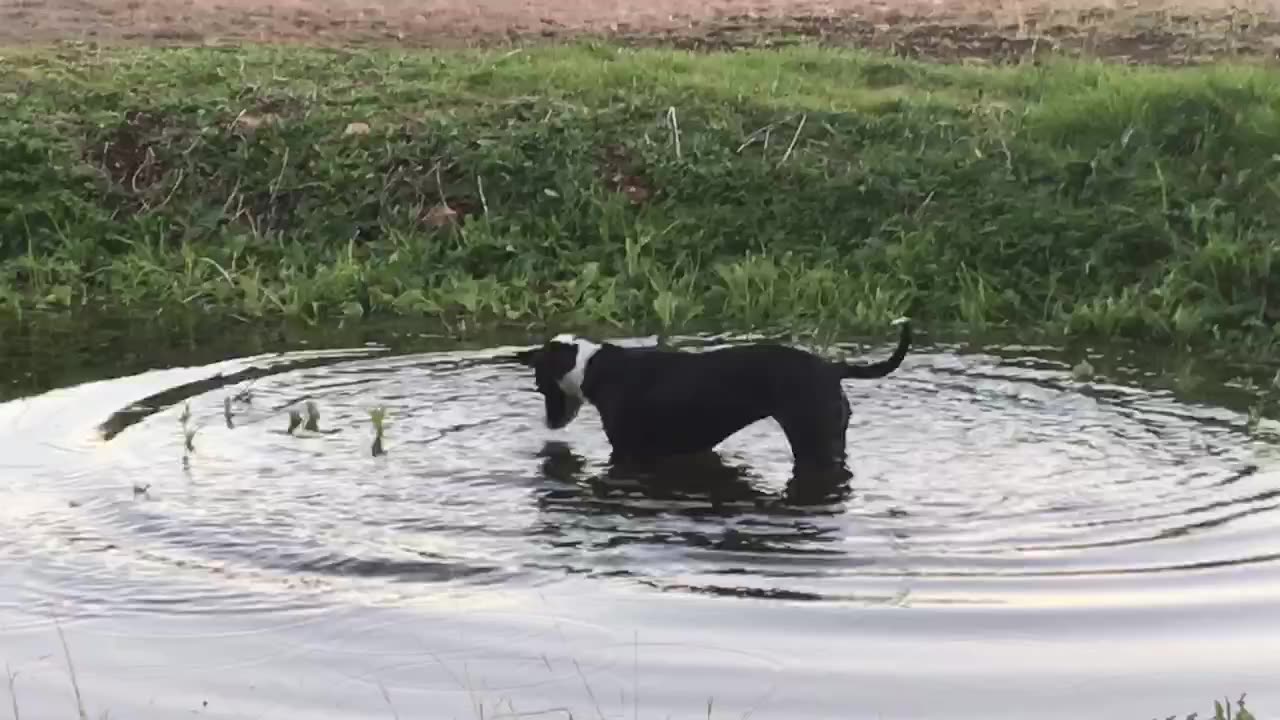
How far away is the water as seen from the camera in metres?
4.68

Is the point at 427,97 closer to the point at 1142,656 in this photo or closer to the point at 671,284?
the point at 671,284

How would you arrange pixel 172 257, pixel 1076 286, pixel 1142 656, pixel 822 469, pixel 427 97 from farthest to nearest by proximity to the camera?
pixel 427 97, pixel 172 257, pixel 1076 286, pixel 822 469, pixel 1142 656

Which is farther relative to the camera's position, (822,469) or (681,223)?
(681,223)

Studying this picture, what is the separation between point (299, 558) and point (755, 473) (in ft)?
6.73

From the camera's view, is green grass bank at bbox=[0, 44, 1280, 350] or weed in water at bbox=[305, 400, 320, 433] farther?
green grass bank at bbox=[0, 44, 1280, 350]

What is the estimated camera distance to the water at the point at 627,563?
184 inches

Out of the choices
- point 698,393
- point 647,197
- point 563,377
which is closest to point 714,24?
point 647,197

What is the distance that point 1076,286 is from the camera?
405 inches

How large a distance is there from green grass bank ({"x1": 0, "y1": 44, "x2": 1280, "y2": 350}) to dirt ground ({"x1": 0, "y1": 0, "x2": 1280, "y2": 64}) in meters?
2.12

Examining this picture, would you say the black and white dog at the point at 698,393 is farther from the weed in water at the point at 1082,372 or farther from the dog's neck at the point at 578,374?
the weed in water at the point at 1082,372

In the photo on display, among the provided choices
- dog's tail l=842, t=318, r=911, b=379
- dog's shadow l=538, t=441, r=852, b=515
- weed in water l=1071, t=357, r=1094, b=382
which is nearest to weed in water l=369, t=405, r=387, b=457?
dog's shadow l=538, t=441, r=852, b=515

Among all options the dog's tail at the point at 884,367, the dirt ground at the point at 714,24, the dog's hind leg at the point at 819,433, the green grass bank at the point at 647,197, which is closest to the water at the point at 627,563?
the dog's hind leg at the point at 819,433

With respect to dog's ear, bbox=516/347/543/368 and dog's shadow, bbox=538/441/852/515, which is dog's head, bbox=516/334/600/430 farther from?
dog's shadow, bbox=538/441/852/515

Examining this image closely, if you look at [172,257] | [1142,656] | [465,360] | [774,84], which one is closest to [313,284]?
[172,257]
